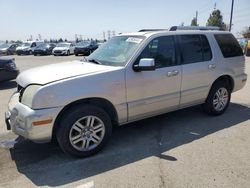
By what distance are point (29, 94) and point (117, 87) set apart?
1.24 meters

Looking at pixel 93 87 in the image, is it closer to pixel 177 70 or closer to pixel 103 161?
pixel 103 161

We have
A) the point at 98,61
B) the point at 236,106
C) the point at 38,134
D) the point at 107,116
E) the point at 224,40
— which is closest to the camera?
the point at 38,134

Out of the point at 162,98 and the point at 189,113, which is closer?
the point at 162,98

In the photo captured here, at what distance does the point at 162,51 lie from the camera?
451 centimetres

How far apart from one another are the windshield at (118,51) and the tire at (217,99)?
2.08 m

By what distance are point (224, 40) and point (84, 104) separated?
3483mm

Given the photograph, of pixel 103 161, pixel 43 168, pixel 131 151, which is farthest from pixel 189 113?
pixel 43 168

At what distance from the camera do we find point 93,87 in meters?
3.69

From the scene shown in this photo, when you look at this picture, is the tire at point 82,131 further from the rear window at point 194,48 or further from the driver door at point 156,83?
the rear window at point 194,48

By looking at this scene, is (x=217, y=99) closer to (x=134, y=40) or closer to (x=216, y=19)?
(x=134, y=40)

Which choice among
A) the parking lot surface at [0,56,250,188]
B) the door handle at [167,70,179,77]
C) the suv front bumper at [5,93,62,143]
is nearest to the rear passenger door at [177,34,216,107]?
the door handle at [167,70,179,77]

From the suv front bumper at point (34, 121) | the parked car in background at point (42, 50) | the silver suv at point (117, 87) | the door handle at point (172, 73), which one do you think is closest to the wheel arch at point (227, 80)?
the silver suv at point (117, 87)

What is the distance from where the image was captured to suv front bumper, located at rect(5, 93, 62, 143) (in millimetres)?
3357

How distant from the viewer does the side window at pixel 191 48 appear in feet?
15.7
